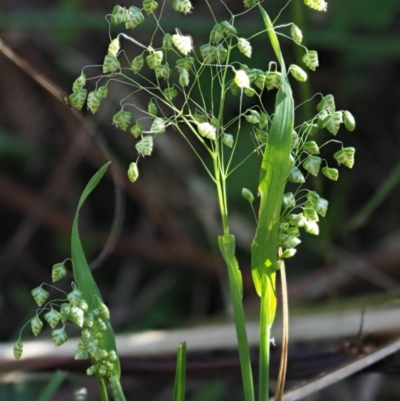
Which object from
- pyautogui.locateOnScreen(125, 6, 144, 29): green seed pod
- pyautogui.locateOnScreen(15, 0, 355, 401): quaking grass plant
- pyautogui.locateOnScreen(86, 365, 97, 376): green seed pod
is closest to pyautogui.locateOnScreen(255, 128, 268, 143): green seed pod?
pyautogui.locateOnScreen(15, 0, 355, 401): quaking grass plant

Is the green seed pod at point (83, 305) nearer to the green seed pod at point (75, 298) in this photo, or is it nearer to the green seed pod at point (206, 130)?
the green seed pod at point (75, 298)

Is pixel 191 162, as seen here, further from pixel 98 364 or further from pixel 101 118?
pixel 98 364

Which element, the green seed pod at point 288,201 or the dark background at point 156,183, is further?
the dark background at point 156,183

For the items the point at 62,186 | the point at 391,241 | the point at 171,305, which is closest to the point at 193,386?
the point at 171,305

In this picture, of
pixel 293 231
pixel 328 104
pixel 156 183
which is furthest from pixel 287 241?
pixel 156 183

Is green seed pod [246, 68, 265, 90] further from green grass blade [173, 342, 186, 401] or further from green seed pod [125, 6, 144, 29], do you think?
green grass blade [173, 342, 186, 401]

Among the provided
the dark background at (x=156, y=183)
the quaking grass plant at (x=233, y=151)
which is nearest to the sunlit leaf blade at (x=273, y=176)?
the quaking grass plant at (x=233, y=151)
